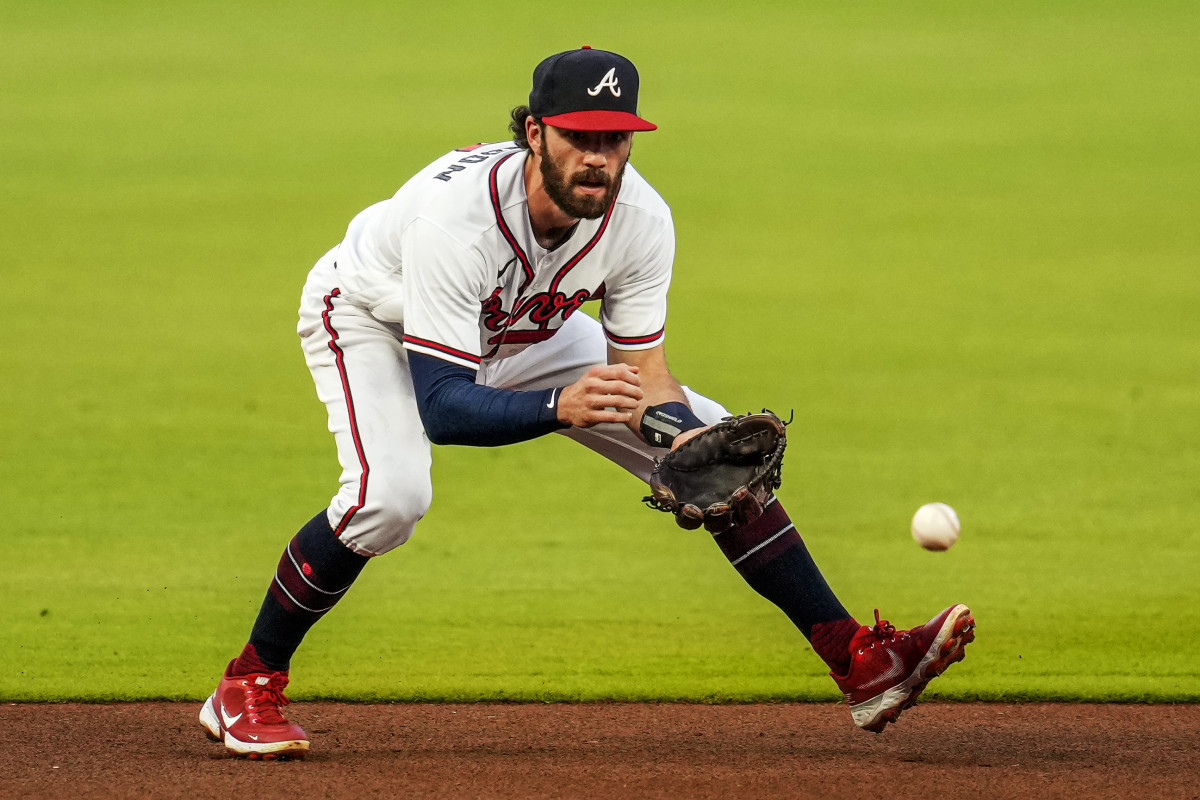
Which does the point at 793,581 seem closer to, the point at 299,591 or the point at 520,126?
the point at 299,591

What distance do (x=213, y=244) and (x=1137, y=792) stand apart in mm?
10619

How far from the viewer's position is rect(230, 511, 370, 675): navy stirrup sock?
4.15 m

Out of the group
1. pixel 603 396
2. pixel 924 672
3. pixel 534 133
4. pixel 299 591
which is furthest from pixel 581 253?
pixel 924 672

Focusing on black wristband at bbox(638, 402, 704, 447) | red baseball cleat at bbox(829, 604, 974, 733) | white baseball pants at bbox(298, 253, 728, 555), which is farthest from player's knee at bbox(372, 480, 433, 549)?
red baseball cleat at bbox(829, 604, 974, 733)

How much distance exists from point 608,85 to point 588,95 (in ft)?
0.19

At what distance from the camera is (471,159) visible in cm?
427

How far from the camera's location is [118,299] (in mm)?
11617

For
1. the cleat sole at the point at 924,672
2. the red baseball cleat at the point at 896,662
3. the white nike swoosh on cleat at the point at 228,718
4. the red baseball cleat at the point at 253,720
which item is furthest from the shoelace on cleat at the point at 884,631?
the white nike swoosh on cleat at the point at 228,718

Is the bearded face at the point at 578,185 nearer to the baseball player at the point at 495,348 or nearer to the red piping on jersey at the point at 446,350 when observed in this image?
the baseball player at the point at 495,348

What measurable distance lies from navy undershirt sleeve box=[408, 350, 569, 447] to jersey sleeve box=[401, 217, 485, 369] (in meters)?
0.04

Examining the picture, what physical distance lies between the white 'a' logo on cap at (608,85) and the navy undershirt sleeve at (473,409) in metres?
0.74

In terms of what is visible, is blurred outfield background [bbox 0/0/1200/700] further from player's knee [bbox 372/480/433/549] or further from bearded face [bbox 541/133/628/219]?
bearded face [bbox 541/133/628/219]

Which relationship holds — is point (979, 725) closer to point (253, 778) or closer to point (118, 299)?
point (253, 778)

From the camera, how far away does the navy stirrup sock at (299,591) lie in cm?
415
